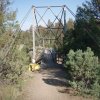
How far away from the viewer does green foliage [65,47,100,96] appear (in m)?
16.1

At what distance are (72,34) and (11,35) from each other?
550 cm

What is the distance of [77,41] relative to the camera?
84.0ft

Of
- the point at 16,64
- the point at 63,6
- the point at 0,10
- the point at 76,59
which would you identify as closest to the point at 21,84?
the point at 16,64

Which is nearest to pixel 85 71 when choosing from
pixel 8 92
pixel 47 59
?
pixel 8 92

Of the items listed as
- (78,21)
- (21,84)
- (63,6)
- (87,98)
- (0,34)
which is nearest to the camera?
(87,98)

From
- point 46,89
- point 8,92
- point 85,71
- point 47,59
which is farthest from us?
point 47,59

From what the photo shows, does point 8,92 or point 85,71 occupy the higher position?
point 85,71

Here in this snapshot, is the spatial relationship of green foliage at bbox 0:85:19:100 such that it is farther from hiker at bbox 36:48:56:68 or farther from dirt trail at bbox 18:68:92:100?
hiker at bbox 36:48:56:68

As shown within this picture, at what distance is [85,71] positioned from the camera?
1627 centimetres

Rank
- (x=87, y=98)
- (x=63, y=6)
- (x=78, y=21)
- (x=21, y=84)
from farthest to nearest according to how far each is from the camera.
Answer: (x=63, y=6), (x=78, y=21), (x=21, y=84), (x=87, y=98)

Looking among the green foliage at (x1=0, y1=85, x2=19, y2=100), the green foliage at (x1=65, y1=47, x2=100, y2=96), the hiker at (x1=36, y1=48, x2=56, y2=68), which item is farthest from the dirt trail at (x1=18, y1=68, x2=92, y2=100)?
the hiker at (x1=36, y1=48, x2=56, y2=68)

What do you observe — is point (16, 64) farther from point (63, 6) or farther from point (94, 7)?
point (63, 6)

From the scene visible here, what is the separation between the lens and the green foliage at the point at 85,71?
1611 cm

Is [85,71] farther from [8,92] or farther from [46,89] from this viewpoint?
[8,92]
